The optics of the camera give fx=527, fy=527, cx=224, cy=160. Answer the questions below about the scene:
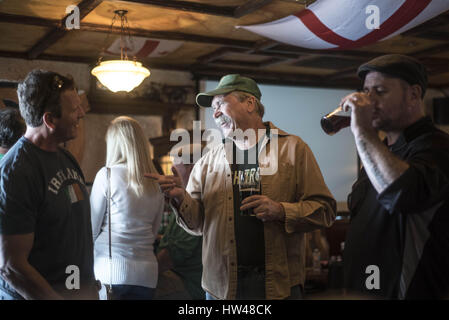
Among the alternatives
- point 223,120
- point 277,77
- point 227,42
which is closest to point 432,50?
point 277,77

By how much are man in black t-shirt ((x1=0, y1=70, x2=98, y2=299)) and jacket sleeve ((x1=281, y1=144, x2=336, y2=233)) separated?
0.89 metres

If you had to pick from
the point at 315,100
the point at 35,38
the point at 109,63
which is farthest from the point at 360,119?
the point at 315,100

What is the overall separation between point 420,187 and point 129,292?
2013 millimetres

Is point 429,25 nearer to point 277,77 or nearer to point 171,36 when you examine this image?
point 171,36

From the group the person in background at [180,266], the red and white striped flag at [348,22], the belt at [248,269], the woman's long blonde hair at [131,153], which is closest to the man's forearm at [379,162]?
the belt at [248,269]

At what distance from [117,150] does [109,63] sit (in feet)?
6.67

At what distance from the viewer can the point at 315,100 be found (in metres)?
8.43

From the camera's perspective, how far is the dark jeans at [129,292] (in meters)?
3.05

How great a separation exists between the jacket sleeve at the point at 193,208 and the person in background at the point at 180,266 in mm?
774

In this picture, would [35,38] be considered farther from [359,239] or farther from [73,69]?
[359,239]

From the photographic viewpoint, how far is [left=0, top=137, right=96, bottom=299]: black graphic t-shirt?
176cm

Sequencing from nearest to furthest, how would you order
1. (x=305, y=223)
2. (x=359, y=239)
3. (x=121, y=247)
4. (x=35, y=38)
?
(x=359, y=239)
(x=305, y=223)
(x=121, y=247)
(x=35, y=38)

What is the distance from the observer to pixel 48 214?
1.85 m

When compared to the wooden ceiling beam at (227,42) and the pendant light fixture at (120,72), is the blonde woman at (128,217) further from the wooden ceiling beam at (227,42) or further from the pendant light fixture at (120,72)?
the wooden ceiling beam at (227,42)
